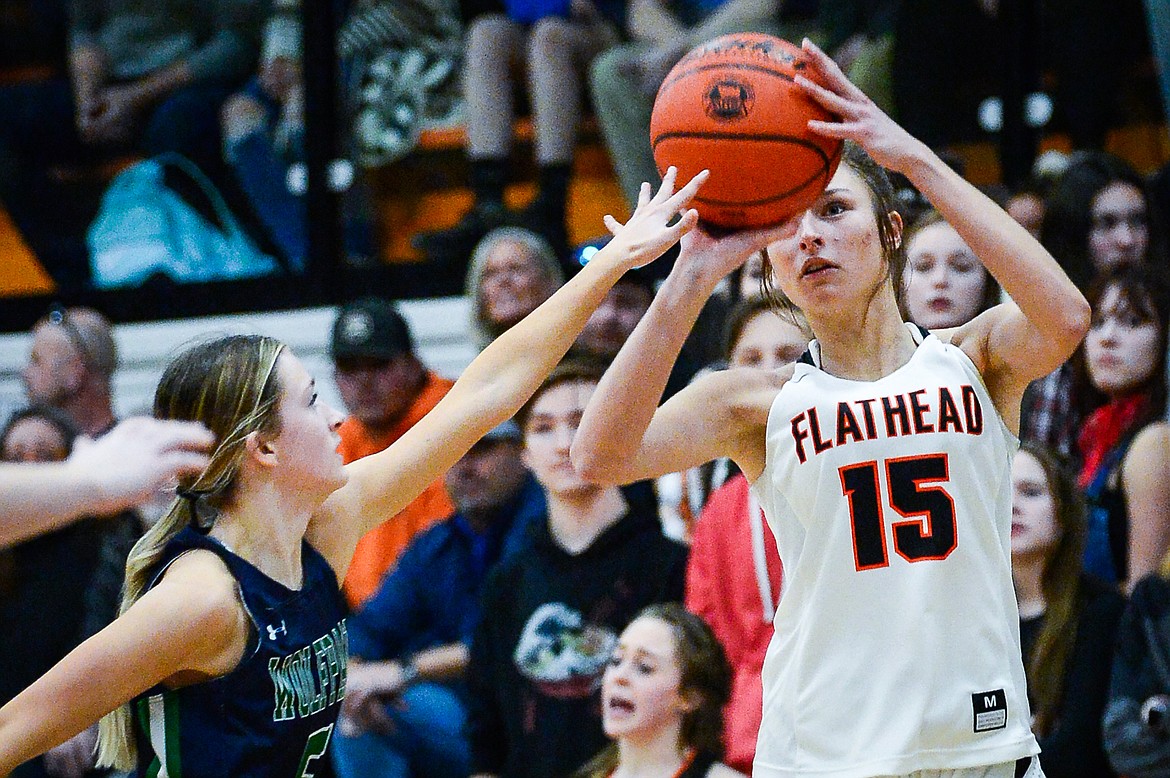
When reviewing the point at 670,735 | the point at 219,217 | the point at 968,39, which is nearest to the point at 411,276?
the point at 219,217

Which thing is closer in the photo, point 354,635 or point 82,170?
point 354,635

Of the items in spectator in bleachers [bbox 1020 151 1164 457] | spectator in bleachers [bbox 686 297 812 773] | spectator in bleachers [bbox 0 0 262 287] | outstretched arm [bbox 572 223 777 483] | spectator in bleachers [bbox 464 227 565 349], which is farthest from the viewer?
spectator in bleachers [bbox 0 0 262 287]

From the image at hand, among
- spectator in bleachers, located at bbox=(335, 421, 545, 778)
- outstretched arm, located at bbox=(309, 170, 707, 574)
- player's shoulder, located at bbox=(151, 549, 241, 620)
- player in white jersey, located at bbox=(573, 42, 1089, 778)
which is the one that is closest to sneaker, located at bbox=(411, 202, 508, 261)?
spectator in bleachers, located at bbox=(335, 421, 545, 778)

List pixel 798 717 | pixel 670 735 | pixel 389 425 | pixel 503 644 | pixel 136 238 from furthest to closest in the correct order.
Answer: pixel 136 238 → pixel 389 425 → pixel 503 644 → pixel 670 735 → pixel 798 717

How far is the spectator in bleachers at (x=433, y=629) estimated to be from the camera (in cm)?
560

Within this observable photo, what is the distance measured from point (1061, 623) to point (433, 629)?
2.21m

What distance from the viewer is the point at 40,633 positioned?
251 inches

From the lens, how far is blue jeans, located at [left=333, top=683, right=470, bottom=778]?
18.4 feet

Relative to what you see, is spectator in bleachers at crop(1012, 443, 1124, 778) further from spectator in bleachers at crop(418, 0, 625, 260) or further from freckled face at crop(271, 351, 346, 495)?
spectator in bleachers at crop(418, 0, 625, 260)

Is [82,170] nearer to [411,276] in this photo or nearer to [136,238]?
[136,238]

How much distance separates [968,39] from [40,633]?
4632 millimetres

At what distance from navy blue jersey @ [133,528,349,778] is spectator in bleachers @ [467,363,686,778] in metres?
1.92

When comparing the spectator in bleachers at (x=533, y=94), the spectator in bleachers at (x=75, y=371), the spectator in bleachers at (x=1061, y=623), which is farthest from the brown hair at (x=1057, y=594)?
the spectator in bleachers at (x=75, y=371)

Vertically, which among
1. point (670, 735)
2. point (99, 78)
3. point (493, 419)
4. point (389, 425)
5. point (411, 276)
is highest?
point (99, 78)
